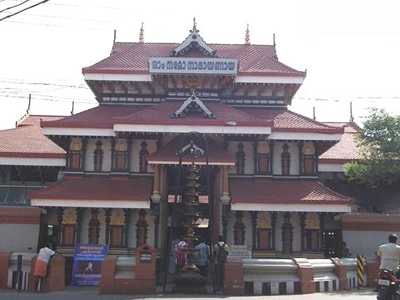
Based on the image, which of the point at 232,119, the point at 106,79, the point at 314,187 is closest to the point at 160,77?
the point at 106,79

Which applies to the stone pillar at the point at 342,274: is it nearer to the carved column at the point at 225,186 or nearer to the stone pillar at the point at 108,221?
the carved column at the point at 225,186

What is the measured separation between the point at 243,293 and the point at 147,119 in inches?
358

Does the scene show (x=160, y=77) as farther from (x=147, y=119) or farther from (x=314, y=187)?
(x=314, y=187)

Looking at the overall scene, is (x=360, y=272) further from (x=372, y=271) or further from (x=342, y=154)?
(x=342, y=154)

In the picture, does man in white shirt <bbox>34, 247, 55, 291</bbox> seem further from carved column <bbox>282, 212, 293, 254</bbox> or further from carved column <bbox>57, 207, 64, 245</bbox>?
carved column <bbox>282, 212, 293, 254</bbox>

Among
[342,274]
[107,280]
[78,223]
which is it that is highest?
[78,223]

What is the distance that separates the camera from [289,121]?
25375 mm

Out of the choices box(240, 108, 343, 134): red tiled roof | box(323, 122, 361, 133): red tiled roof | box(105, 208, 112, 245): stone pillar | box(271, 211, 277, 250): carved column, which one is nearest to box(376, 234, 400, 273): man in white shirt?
box(271, 211, 277, 250): carved column

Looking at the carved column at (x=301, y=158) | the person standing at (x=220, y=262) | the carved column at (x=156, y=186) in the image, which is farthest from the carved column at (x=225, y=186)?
the person standing at (x=220, y=262)

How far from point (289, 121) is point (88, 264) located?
1093 centimetres

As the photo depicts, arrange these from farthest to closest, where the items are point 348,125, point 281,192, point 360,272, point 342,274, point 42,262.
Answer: point 348,125, point 281,192, point 360,272, point 342,274, point 42,262

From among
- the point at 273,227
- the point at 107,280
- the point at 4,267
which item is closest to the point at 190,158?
the point at 273,227

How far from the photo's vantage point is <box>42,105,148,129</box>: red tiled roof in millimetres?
24266

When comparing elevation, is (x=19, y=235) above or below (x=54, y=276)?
above
